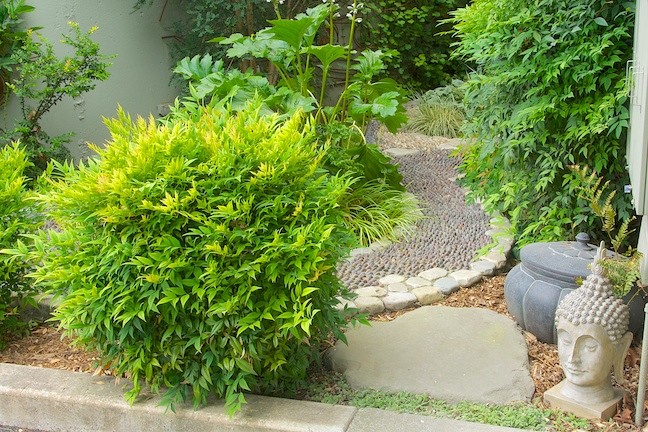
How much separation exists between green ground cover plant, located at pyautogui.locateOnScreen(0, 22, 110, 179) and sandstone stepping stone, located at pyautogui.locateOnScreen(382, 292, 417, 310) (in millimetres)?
3572

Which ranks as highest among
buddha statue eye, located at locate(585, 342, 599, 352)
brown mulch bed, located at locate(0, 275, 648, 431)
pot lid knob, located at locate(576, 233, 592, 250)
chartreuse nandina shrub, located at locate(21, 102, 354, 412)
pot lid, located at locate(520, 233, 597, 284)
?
chartreuse nandina shrub, located at locate(21, 102, 354, 412)

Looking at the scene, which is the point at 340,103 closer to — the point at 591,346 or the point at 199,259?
the point at 199,259

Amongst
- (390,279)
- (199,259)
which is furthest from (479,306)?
(199,259)

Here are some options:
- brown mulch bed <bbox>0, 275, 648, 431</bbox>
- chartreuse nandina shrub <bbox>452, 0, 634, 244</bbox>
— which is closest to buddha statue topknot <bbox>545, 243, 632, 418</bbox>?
brown mulch bed <bbox>0, 275, 648, 431</bbox>

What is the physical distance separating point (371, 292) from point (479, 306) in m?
0.61

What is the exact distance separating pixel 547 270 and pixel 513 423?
920mm

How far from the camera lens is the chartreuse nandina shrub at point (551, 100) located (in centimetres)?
406

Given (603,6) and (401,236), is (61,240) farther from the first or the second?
(603,6)

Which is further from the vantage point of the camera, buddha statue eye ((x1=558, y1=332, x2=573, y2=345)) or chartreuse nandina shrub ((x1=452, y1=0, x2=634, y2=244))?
chartreuse nandina shrub ((x1=452, y1=0, x2=634, y2=244))

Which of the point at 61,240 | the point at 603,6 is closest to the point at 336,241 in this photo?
the point at 61,240

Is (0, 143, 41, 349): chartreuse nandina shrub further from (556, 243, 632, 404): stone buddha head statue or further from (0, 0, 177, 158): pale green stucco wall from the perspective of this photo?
(0, 0, 177, 158): pale green stucco wall

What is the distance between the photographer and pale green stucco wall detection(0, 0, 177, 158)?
6984 mm

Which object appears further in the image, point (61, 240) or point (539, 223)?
point (539, 223)

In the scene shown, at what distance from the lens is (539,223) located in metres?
4.49
